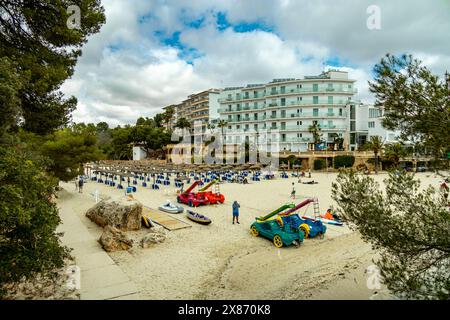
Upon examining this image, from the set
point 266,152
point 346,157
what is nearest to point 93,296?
point 346,157

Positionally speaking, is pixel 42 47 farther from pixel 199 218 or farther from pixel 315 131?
pixel 315 131

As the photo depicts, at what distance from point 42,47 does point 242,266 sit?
1178 centimetres

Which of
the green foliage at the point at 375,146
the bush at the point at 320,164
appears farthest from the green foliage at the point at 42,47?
the bush at the point at 320,164

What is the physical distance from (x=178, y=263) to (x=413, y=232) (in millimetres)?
8426

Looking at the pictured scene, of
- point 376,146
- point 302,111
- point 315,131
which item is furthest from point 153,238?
point 302,111

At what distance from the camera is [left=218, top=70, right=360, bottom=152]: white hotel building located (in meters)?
66.2

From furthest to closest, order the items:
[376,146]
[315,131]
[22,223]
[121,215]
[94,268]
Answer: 1. [315,131]
2. [376,146]
3. [121,215]
4. [94,268]
5. [22,223]

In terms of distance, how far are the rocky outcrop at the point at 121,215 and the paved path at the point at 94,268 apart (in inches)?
30.8

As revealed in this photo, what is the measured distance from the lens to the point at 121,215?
15.6 meters

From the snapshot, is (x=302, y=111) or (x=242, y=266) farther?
(x=302, y=111)

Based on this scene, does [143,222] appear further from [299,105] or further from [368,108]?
[368,108]

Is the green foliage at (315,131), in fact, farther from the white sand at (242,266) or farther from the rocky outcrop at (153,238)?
the rocky outcrop at (153,238)

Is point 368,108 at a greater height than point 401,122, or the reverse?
point 368,108
